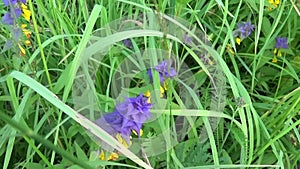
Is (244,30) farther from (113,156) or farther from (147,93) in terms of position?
(113,156)

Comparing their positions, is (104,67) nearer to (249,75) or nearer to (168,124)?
(168,124)

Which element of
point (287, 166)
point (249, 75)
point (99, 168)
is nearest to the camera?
point (99, 168)

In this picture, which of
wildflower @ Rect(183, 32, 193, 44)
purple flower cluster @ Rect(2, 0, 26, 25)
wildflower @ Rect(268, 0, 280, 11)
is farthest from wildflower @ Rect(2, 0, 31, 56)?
wildflower @ Rect(268, 0, 280, 11)

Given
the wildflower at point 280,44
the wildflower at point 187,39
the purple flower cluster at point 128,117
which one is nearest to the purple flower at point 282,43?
the wildflower at point 280,44

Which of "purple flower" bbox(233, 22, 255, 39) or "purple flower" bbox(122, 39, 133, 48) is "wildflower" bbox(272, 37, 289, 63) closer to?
"purple flower" bbox(233, 22, 255, 39)

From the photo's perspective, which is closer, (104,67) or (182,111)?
(182,111)

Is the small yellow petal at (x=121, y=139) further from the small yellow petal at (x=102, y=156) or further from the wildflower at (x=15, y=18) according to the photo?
the wildflower at (x=15, y=18)

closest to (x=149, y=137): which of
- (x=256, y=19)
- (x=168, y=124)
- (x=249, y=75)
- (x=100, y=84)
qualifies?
(x=168, y=124)
